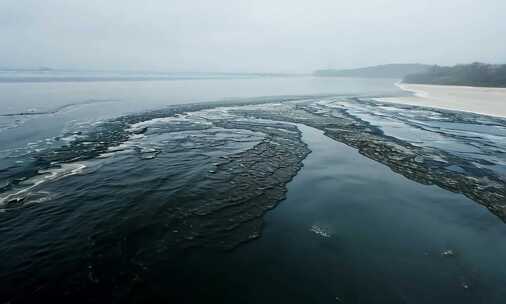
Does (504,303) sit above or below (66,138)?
below

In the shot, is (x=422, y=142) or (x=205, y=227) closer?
(x=205, y=227)

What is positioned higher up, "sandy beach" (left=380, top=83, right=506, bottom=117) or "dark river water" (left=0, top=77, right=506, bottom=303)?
"sandy beach" (left=380, top=83, right=506, bottom=117)

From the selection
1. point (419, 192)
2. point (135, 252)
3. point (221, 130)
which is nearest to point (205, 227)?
point (135, 252)

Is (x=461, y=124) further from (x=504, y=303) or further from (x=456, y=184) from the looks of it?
(x=504, y=303)

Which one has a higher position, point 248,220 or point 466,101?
point 466,101

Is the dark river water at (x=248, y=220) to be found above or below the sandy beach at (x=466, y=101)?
below

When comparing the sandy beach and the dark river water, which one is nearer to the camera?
the dark river water

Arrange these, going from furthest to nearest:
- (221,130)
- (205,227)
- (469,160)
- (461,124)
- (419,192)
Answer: (461,124)
(221,130)
(469,160)
(419,192)
(205,227)

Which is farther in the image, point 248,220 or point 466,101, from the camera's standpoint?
point 466,101
